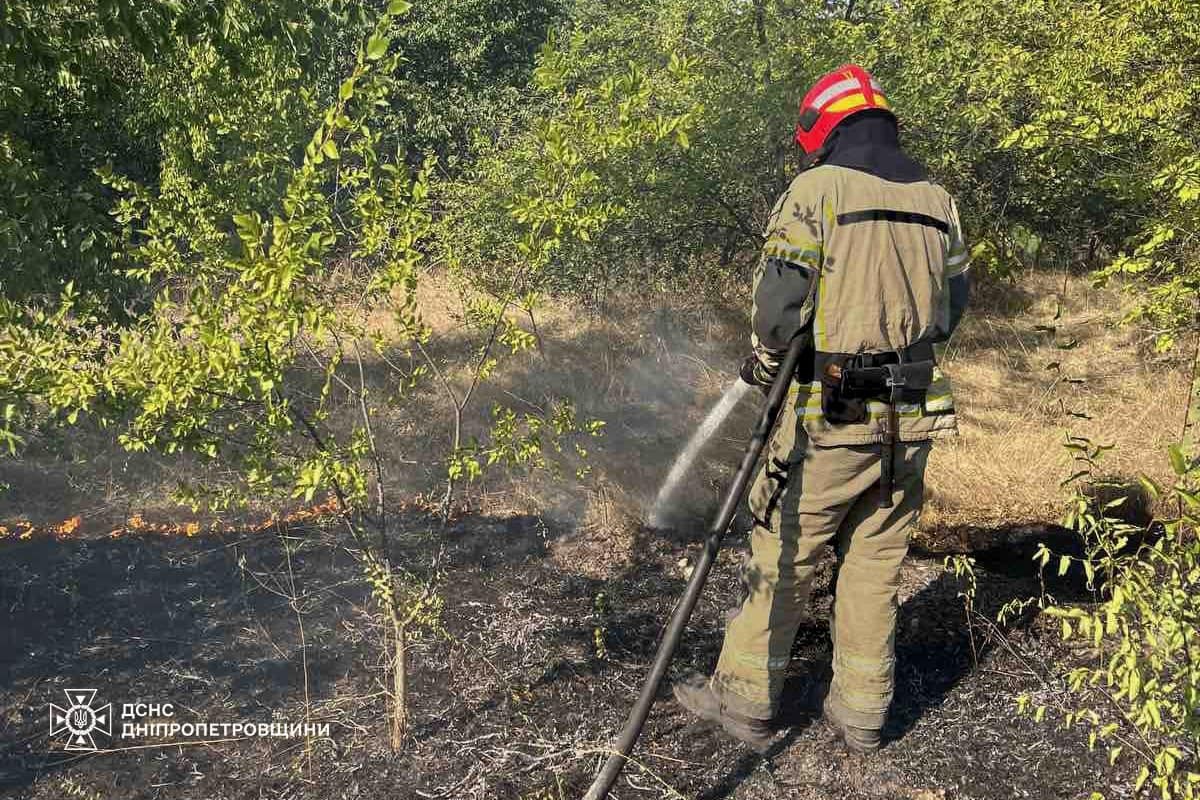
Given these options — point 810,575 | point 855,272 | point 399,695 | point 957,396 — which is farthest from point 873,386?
point 957,396

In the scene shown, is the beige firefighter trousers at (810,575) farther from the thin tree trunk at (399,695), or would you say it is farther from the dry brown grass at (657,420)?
the thin tree trunk at (399,695)

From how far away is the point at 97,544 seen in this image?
4395 millimetres

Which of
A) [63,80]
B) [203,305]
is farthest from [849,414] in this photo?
[63,80]

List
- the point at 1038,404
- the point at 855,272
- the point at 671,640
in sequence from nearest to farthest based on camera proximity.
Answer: the point at 671,640
the point at 855,272
the point at 1038,404

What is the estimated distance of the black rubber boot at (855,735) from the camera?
2947 millimetres

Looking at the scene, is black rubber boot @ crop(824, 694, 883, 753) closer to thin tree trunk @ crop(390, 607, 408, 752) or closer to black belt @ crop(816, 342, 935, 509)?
black belt @ crop(816, 342, 935, 509)

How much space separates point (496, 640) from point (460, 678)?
0.92ft

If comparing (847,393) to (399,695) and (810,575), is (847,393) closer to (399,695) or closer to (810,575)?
(810,575)

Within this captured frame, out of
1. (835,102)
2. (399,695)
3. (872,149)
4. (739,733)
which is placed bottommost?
(739,733)

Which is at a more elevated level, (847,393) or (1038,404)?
(847,393)

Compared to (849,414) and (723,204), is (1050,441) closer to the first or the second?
(723,204)

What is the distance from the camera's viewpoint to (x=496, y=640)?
3.57 metres

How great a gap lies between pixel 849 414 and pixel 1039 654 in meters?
1.64
